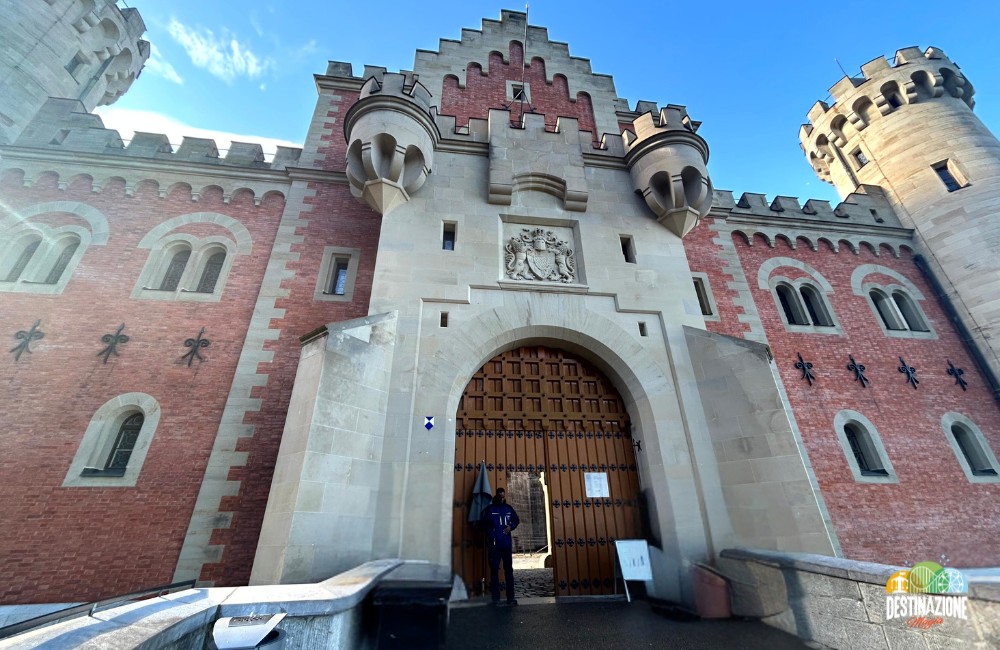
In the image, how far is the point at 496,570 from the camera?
20.7 feet

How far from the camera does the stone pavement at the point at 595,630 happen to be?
4426 millimetres

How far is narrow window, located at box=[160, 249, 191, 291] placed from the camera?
30.0ft

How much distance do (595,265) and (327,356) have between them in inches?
225

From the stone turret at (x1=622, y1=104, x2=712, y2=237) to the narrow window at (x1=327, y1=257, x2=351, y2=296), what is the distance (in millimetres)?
7475

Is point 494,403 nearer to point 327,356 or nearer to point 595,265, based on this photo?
point 327,356

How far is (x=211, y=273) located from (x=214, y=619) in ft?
29.3

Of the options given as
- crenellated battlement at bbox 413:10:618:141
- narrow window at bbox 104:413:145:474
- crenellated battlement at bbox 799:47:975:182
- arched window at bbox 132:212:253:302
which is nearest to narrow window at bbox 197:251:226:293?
arched window at bbox 132:212:253:302

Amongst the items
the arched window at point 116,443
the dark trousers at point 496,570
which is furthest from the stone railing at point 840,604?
the arched window at point 116,443

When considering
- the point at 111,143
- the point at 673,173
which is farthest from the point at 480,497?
the point at 111,143

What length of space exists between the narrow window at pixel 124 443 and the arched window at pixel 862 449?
15376 mm

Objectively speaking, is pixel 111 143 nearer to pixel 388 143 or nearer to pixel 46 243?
pixel 46 243

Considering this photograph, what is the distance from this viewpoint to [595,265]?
8.78 metres

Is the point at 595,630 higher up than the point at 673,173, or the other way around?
the point at 673,173

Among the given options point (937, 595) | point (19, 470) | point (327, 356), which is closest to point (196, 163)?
point (19, 470)
